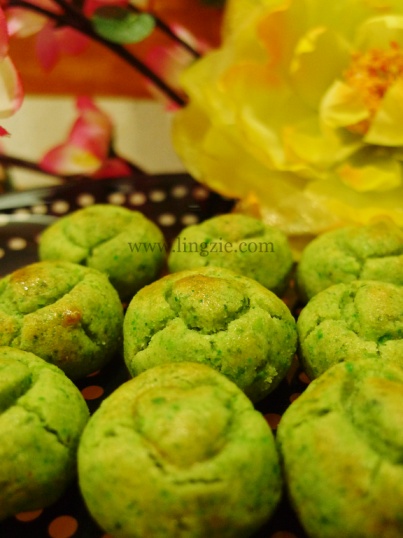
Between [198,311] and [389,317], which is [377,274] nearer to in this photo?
[389,317]

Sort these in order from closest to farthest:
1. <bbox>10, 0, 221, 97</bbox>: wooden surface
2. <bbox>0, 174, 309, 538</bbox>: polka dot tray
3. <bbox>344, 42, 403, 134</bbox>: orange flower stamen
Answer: <bbox>0, 174, 309, 538</bbox>: polka dot tray < <bbox>344, 42, 403, 134</bbox>: orange flower stamen < <bbox>10, 0, 221, 97</bbox>: wooden surface

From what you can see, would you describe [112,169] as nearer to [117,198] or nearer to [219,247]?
[117,198]

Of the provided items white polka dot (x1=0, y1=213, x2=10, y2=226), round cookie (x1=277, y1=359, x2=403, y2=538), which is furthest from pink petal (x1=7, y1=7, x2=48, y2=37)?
round cookie (x1=277, y1=359, x2=403, y2=538)

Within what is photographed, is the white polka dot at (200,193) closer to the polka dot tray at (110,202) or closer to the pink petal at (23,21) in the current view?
the polka dot tray at (110,202)

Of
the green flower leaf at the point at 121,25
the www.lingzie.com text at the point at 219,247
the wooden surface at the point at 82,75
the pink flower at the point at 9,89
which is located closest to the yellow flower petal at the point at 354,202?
the www.lingzie.com text at the point at 219,247

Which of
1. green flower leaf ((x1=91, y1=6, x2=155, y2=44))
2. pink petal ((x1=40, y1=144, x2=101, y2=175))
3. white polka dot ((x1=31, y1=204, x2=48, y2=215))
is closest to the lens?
green flower leaf ((x1=91, y1=6, x2=155, y2=44))

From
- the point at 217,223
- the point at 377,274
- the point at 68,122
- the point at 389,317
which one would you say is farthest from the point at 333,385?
the point at 68,122

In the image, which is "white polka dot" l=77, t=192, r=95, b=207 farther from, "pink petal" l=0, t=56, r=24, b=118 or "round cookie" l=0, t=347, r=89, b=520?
"round cookie" l=0, t=347, r=89, b=520
